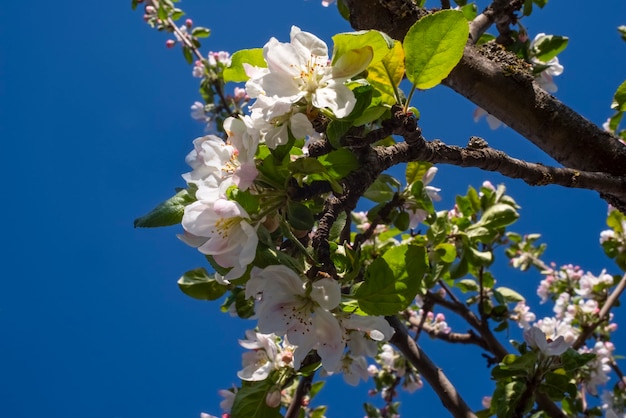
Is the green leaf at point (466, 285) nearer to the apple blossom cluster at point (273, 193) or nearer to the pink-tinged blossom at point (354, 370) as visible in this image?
the pink-tinged blossom at point (354, 370)

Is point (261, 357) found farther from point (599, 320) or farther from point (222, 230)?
point (599, 320)

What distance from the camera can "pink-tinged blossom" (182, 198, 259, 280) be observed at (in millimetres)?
754

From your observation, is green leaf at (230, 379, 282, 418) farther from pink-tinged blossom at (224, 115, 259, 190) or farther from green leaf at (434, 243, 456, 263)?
green leaf at (434, 243, 456, 263)

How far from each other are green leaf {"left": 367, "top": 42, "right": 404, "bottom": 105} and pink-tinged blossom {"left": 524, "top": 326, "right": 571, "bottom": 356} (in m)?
1.05

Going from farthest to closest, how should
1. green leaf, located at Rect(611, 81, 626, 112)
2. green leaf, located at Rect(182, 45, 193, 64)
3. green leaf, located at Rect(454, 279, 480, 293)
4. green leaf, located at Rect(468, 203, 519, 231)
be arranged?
green leaf, located at Rect(182, 45, 193, 64) → green leaf, located at Rect(454, 279, 480, 293) → green leaf, located at Rect(468, 203, 519, 231) → green leaf, located at Rect(611, 81, 626, 112)

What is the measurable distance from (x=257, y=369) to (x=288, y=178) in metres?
0.71

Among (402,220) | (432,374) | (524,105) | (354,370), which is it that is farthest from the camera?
(402,220)

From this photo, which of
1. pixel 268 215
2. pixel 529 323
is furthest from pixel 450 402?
pixel 529 323

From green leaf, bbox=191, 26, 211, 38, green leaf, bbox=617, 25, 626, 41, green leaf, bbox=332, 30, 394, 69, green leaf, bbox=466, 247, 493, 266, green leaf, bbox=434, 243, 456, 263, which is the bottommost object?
green leaf, bbox=332, 30, 394, 69

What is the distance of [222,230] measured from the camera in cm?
78

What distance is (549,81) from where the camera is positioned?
6.46 ft

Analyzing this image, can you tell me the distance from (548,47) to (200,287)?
1.56 metres

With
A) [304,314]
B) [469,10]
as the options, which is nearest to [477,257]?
[469,10]

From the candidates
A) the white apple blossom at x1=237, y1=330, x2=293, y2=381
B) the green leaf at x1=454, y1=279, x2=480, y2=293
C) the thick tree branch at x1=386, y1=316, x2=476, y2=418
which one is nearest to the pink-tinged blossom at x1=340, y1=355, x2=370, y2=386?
the thick tree branch at x1=386, y1=316, x2=476, y2=418
